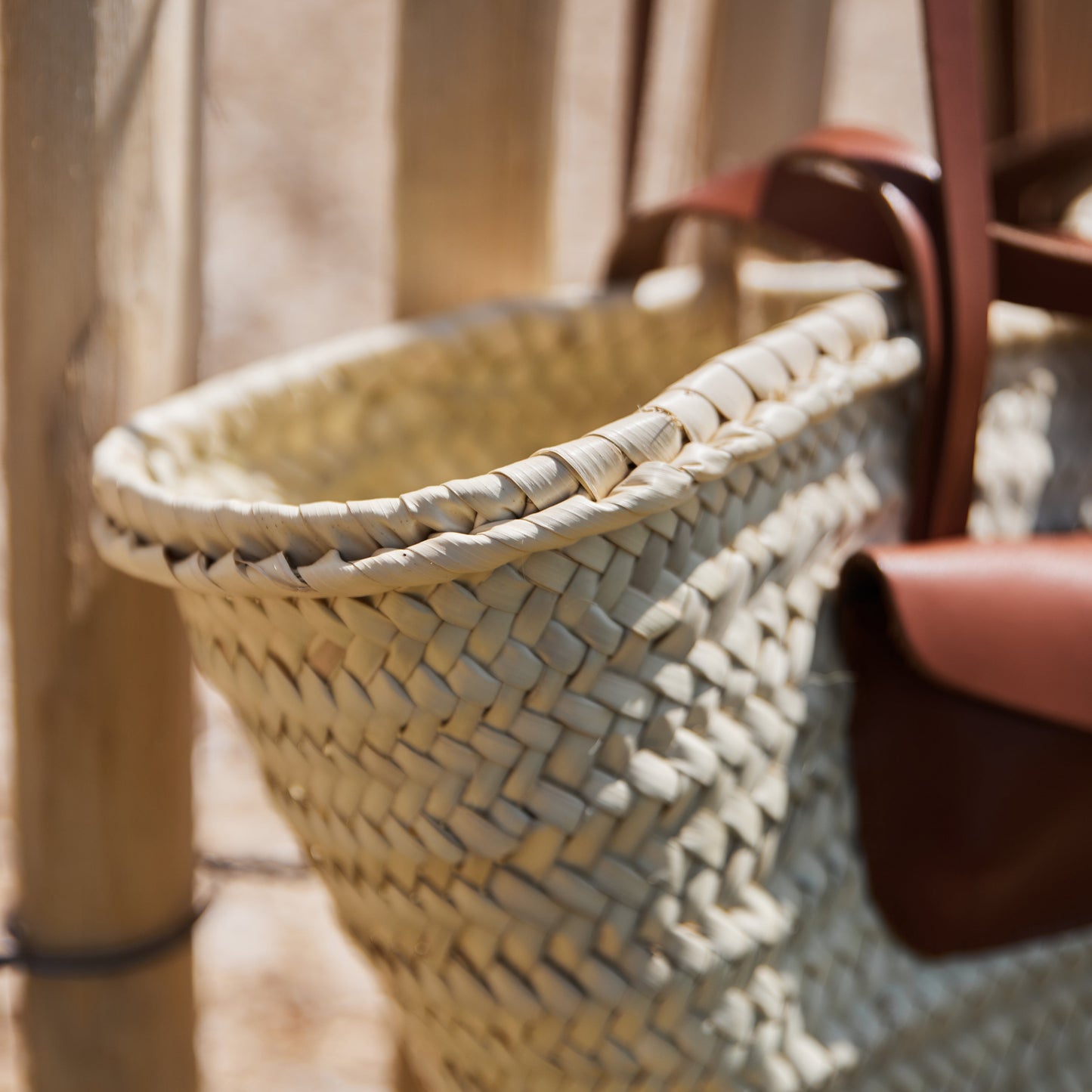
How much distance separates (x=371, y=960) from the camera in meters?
0.47

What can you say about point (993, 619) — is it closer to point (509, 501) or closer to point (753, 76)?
point (509, 501)

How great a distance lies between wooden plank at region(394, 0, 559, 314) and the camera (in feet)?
2.02

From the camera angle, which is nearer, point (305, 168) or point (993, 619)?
point (993, 619)

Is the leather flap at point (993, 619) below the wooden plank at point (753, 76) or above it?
below

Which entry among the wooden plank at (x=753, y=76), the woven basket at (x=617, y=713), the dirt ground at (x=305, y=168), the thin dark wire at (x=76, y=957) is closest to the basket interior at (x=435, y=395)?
the woven basket at (x=617, y=713)

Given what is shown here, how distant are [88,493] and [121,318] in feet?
0.27

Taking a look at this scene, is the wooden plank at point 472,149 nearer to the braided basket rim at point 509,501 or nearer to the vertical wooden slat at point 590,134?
Answer: the braided basket rim at point 509,501

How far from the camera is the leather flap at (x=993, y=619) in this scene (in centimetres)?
44

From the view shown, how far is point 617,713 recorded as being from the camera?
395 mm

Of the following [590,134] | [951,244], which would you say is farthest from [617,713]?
[590,134]

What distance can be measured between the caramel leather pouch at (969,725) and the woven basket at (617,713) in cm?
2

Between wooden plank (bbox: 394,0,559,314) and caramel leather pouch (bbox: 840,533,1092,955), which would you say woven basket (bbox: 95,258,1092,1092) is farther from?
wooden plank (bbox: 394,0,559,314)

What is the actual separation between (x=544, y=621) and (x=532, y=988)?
0.50ft

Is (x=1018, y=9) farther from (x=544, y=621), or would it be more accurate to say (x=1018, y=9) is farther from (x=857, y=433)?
(x=544, y=621)
